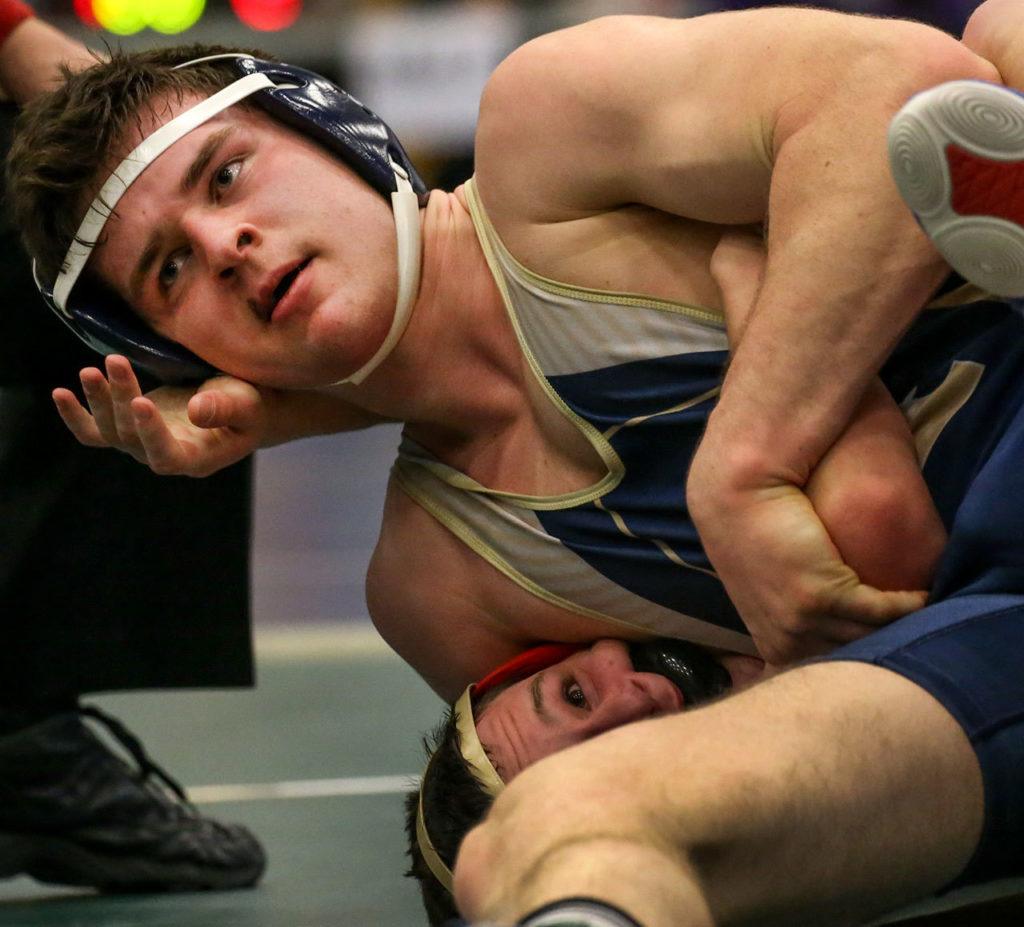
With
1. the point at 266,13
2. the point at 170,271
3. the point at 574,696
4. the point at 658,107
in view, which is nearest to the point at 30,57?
the point at 170,271

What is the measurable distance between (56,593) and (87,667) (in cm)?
17

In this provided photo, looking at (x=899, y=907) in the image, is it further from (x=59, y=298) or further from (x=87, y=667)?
(x=87, y=667)

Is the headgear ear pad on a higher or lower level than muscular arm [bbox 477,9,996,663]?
lower

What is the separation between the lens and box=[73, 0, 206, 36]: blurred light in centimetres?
1309

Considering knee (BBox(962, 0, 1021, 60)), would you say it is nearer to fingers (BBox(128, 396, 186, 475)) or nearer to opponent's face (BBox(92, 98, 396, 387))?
opponent's face (BBox(92, 98, 396, 387))

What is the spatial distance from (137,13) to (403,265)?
38.0 feet

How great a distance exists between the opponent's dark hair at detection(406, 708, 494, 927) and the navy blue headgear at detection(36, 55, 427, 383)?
723mm

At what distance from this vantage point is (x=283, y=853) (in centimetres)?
327

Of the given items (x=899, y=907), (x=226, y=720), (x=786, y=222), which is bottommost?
(x=226, y=720)

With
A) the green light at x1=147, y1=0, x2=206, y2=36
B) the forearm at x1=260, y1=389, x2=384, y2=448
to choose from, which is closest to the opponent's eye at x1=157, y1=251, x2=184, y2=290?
the forearm at x1=260, y1=389, x2=384, y2=448

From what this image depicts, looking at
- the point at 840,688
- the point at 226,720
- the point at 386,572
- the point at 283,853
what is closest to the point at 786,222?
the point at 840,688

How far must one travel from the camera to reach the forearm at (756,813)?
1.45 metres

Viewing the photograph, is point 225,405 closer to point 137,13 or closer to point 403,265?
point 403,265

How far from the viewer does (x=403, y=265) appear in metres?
2.53
